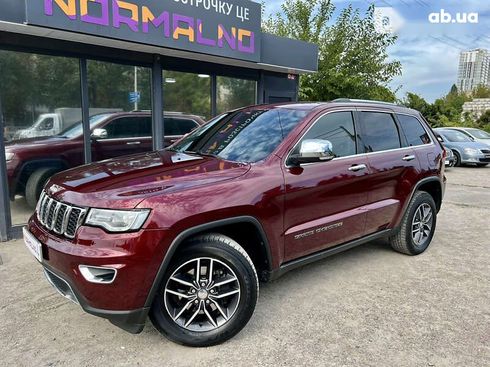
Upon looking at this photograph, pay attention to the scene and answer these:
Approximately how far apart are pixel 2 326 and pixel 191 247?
1.80 m

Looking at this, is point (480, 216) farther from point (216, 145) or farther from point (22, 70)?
point (22, 70)

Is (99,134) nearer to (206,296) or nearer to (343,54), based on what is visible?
(206,296)

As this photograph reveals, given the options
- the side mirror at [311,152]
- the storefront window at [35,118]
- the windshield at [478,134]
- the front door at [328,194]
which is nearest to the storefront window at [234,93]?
the storefront window at [35,118]

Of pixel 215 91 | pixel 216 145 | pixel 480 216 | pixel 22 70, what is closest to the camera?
pixel 216 145

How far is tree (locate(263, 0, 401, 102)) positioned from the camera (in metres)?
15.6

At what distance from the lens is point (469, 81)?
68812 mm

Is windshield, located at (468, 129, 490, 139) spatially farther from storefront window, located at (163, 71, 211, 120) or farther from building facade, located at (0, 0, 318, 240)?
storefront window, located at (163, 71, 211, 120)

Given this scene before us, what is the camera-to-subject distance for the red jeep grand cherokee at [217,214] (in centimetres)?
258

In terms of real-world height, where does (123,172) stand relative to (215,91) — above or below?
below

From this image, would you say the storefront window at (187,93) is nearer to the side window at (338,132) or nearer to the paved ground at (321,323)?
the paved ground at (321,323)

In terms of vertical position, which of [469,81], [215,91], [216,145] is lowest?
[216,145]

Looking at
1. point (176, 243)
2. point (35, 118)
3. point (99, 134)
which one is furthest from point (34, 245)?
point (99, 134)

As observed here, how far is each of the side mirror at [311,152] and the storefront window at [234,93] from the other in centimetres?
543

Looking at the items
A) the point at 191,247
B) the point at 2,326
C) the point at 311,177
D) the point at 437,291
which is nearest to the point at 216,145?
the point at 311,177
